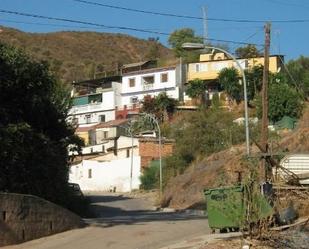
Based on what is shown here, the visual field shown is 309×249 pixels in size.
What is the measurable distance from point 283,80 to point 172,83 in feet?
65.9

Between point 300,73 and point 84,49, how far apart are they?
81.7 m

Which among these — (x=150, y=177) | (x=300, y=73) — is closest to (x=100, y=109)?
(x=300, y=73)

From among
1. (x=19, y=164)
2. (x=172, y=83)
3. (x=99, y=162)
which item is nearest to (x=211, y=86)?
(x=172, y=83)

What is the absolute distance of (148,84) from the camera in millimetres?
97812

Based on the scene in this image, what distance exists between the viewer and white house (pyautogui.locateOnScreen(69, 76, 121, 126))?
102m

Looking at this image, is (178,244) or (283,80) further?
(283,80)

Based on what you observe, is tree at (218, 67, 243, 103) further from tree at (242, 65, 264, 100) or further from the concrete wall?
the concrete wall

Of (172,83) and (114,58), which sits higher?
(114,58)

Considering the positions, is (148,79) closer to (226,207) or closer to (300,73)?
(300,73)

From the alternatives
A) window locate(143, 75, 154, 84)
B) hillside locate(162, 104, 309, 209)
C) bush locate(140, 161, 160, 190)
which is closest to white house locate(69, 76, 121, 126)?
window locate(143, 75, 154, 84)

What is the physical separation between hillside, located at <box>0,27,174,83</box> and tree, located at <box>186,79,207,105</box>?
44.4 m

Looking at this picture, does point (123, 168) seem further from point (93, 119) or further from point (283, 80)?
point (93, 119)

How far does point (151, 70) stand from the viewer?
9762 cm

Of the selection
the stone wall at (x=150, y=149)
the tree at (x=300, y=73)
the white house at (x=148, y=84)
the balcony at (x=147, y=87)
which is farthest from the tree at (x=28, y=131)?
the balcony at (x=147, y=87)
